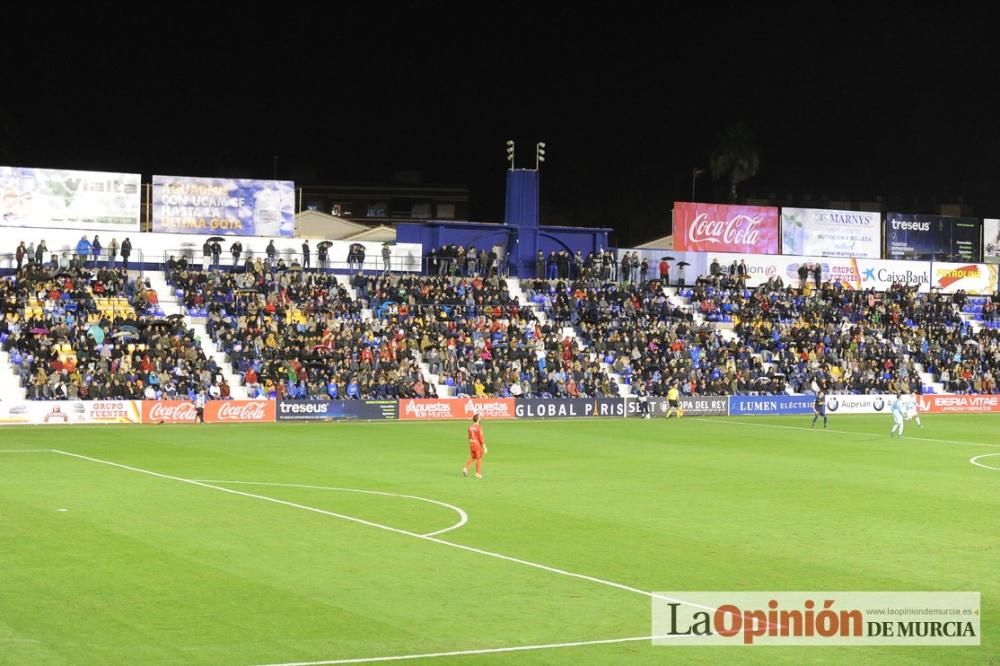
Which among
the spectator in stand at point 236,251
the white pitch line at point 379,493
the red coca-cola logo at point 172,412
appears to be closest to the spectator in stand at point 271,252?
the spectator in stand at point 236,251

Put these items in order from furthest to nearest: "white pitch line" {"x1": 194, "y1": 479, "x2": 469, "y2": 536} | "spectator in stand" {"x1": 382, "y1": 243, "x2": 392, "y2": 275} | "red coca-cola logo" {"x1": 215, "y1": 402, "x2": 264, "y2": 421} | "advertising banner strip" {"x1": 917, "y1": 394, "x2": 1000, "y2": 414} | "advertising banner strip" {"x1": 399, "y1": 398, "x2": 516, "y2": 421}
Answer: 1. "spectator in stand" {"x1": 382, "y1": 243, "x2": 392, "y2": 275}
2. "advertising banner strip" {"x1": 917, "y1": 394, "x2": 1000, "y2": 414}
3. "advertising banner strip" {"x1": 399, "y1": 398, "x2": 516, "y2": 421}
4. "red coca-cola logo" {"x1": 215, "y1": 402, "x2": 264, "y2": 421}
5. "white pitch line" {"x1": 194, "y1": 479, "x2": 469, "y2": 536}

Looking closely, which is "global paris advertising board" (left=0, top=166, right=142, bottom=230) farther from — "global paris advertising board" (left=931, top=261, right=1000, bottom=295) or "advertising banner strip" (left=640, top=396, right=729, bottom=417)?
"global paris advertising board" (left=931, top=261, right=1000, bottom=295)

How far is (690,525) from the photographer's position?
24984 mm

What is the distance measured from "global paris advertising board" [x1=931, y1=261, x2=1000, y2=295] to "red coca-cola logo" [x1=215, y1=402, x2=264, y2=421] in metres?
49.0

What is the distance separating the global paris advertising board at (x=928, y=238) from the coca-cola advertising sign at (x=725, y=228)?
9.74 meters

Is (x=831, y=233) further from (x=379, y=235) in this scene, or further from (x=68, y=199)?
(x=68, y=199)

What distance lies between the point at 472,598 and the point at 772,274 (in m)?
62.9

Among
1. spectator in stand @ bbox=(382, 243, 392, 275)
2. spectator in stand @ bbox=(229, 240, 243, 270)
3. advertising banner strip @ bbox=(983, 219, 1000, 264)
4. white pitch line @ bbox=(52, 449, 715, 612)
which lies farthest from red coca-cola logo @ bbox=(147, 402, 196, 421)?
advertising banner strip @ bbox=(983, 219, 1000, 264)

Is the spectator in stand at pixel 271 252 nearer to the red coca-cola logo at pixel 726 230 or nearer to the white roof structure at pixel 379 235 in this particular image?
the white roof structure at pixel 379 235

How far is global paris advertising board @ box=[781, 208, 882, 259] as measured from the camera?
267 feet

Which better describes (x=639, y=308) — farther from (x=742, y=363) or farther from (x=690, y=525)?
(x=690, y=525)

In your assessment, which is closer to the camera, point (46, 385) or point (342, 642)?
point (342, 642)

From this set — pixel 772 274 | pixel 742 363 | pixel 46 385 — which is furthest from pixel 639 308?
pixel 46 385

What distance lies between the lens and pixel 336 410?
176 ft
